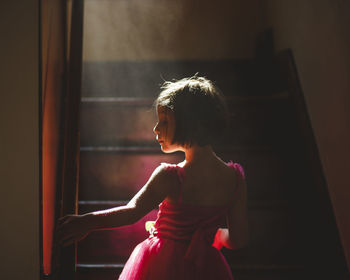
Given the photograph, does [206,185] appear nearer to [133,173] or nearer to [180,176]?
[180,176]

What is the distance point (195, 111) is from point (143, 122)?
109 centimetres

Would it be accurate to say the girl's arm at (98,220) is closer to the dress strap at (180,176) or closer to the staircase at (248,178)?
the dress strap at (180,176)

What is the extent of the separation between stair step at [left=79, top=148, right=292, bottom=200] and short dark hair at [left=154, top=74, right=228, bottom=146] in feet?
2.60

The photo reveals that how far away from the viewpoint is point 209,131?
102cm

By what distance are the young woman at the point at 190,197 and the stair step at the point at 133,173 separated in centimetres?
74

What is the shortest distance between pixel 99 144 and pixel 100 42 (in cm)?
155

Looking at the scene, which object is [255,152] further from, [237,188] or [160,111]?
[160,111]

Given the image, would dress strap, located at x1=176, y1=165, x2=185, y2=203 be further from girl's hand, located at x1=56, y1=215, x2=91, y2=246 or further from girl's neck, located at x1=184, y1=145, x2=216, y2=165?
girl's hand, located at x1=56, y1=215, x2=91, y2=246

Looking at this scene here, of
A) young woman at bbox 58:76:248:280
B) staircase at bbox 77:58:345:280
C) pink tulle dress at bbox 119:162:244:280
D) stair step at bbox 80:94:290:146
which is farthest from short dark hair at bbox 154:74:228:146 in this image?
stair step at bbox 80:94:290:146

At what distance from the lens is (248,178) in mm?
1826

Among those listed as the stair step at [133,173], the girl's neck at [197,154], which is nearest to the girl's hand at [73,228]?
the girl's neck at [197,154]

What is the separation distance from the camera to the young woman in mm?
977

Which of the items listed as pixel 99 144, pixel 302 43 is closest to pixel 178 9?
pixel 302 43

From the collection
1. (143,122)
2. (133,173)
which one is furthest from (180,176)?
(143,122)
